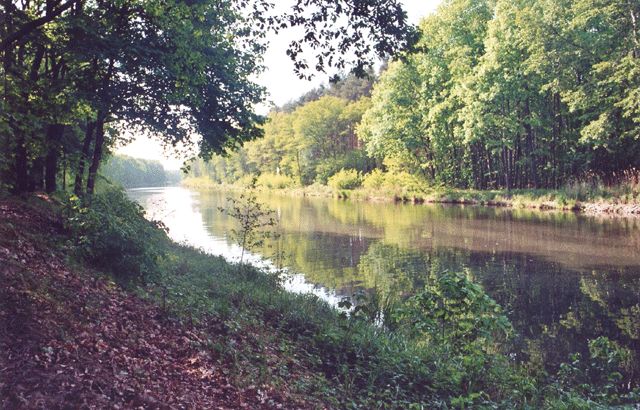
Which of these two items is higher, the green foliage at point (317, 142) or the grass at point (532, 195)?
the green foliage at point (317, 142)

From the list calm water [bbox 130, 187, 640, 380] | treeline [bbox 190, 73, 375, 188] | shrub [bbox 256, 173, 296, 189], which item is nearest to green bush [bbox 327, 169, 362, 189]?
treeline [bbox 190, 73, 375, 188]

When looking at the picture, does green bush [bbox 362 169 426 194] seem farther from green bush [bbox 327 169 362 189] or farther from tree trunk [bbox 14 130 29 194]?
tree trunk [bbox 14 130 29 194]

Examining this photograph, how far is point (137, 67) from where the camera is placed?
10.8 meters

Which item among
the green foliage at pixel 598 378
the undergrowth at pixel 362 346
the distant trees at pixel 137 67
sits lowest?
the green foliage at pixel 598 378

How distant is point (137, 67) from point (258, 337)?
7.30 meters

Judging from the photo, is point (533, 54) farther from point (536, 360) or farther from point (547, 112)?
point (536, 360)

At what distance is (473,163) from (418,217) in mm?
17172

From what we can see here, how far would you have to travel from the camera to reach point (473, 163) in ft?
148

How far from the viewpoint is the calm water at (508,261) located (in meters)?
10.3

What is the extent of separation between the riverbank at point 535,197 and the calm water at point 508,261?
2216 mm

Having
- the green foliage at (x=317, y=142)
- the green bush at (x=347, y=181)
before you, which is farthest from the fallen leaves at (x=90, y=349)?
the green foliage at (x=317, y=142)

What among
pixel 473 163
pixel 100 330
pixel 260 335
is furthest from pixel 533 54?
pixel 100 330

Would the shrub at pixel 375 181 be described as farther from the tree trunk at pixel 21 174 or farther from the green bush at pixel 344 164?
the tree trunk at pixel 21 174

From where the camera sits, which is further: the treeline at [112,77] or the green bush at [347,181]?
the green bush at [347,181]
